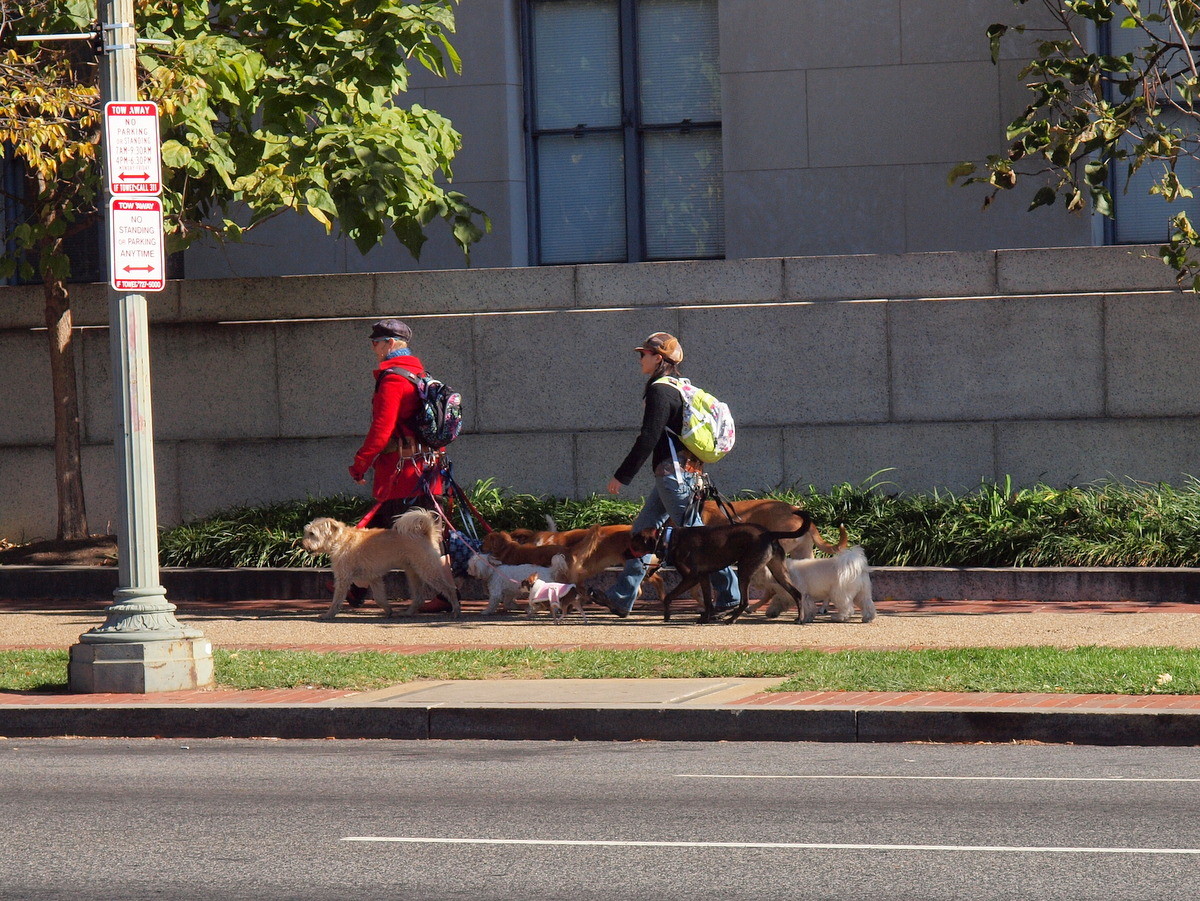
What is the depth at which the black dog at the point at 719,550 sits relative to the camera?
1193 cm

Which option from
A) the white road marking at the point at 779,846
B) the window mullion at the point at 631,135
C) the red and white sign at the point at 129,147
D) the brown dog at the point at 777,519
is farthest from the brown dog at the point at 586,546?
the window mullion at the point at 631,135

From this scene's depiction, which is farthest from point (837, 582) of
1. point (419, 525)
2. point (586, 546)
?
point (419, 525)

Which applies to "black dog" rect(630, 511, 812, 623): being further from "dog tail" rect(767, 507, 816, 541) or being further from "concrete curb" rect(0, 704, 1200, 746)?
"concrete curb" rect(0, 704, 1200, 746)

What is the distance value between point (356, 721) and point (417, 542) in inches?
141

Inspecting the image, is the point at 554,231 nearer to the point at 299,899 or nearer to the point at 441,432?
the point at 441,432

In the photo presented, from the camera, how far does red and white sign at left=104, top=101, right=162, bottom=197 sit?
32.1 ft

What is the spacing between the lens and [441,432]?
12977 mm

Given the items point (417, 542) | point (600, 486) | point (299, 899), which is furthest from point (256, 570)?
point (299, 899)

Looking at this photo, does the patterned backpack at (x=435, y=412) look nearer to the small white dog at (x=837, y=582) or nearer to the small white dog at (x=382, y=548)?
the small white dog at (x=382, y=548)

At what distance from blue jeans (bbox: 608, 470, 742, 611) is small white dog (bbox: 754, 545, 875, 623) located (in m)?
0.34

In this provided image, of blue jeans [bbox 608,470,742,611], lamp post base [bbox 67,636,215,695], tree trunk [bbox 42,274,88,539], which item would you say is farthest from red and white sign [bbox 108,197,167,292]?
tree trunk [bbox 42,274,88,539]

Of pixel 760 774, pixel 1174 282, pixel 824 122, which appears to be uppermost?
pixel 824 122

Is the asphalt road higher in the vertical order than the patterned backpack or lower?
lower

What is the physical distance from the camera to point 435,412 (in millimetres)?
12945
